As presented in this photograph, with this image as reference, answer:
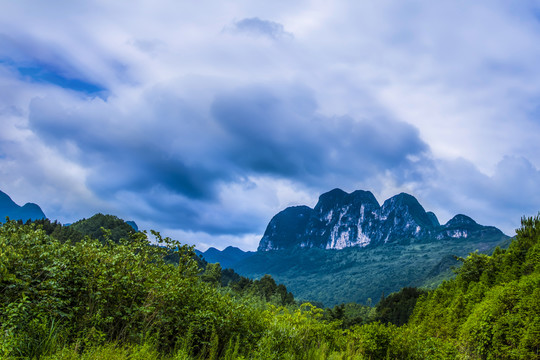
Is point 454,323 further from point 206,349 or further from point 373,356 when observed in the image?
point 206,349

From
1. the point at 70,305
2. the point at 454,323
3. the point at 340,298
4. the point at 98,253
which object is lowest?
the point at 340,298

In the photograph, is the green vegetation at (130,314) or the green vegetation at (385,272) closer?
the green vegetation at (130,314)

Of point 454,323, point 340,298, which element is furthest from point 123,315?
point 340,298

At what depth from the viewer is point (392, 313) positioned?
4081cm

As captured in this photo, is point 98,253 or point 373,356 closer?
point 98,253

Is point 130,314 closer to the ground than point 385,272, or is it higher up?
higher up

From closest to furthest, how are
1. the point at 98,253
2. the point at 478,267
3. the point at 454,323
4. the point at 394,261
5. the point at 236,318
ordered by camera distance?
the point at 98,253 < the point at 236,318 < the point at 454,323 < the point at 478,267 < the point at 394,261

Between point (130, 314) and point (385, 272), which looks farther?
point (385, 272)

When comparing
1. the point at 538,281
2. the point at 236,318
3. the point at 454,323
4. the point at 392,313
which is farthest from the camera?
the point at 392,313

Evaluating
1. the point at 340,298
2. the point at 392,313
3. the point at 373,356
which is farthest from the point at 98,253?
the point at 340,298

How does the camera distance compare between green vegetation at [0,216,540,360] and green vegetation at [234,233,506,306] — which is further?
green vegetation at [234,233,506,306]

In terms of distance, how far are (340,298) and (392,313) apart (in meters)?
105

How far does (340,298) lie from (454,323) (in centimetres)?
13091

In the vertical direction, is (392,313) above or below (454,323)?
below
